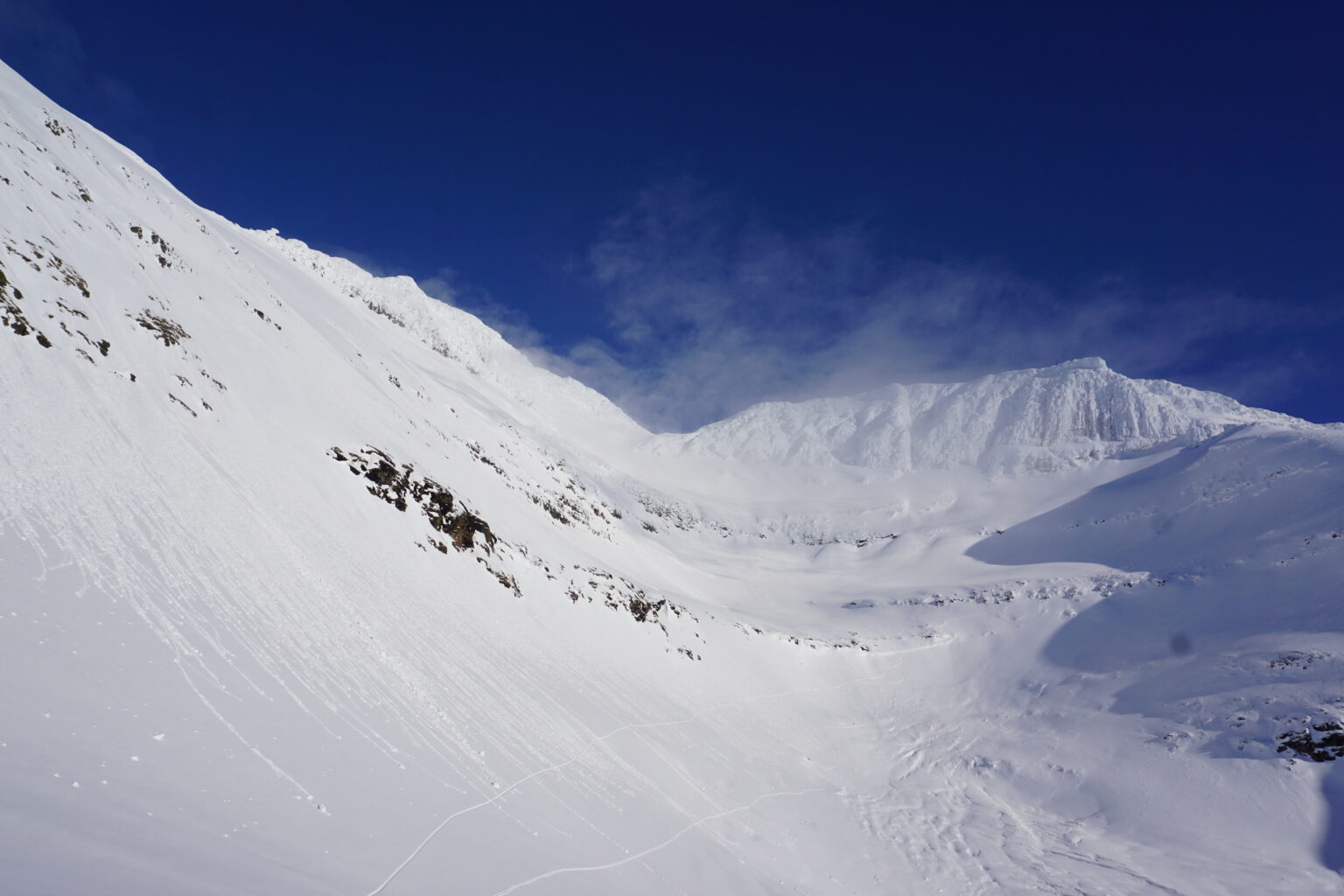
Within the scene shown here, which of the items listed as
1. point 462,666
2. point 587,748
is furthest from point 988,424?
point 462,666

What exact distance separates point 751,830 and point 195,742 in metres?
11.4

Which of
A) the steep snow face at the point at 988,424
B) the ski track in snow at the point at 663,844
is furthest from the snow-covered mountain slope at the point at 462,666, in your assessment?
the steep snow face at the point at 988,424

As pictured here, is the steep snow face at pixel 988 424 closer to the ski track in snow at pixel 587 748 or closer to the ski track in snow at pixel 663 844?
the ski track in snow at pixel 587 748

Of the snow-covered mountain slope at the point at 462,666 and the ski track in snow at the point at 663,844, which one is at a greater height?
the snow-covered mountain slope at the point at 462,666

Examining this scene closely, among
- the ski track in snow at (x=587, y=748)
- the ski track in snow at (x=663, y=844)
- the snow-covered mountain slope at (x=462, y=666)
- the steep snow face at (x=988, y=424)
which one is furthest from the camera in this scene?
the steep snow face at (x=988, y=424)

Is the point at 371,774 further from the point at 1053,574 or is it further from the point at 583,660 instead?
the point at 1053,574

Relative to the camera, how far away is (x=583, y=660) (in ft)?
62.1

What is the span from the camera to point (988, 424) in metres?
123

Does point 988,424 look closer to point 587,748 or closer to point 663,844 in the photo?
point 587,748

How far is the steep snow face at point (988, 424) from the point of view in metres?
104

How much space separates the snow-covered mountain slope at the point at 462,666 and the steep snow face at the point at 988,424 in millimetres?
67461

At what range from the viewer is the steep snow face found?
10425cm

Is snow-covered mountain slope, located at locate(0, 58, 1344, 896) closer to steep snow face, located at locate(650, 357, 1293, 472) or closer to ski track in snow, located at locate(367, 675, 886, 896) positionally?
ski track in snow, located at locate(367, 675, 886, 896)

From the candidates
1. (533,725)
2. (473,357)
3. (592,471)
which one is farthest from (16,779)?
(473,357)
